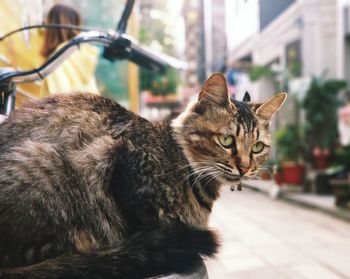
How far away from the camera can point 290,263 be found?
4535 mm

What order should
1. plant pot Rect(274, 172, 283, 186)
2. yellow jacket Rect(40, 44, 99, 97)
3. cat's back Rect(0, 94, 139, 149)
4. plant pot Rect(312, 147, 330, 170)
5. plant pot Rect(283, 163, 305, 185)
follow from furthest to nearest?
plant pot Rect(274, 172, 283, 186), plant pot Rect(283, 163, 305, 185), plant pot Rect(312, 147, 330, 170), yellow jacket Rect(40, 44, 99, 97), cat's back Rect(0, 94, 139, 149)

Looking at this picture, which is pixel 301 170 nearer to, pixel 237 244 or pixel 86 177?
pixel 237 244

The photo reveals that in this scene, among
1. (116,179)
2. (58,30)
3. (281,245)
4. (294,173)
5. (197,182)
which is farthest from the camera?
(294,173)

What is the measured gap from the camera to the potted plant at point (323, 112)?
11.0 m

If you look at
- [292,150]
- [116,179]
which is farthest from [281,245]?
[292,150]

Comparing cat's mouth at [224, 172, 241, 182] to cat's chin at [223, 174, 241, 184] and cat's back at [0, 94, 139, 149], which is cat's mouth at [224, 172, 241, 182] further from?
cat's back at [0, 94, 139, 149]

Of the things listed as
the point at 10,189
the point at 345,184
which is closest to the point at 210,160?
the point at 10,189

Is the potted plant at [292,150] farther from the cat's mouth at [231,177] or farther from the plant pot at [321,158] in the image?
the cat's mouth at [231,177]

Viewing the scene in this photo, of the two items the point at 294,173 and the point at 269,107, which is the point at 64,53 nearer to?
the point at 269,107

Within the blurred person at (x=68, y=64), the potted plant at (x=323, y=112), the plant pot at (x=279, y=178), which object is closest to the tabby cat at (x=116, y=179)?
the blurred person at (x=68, y=64)

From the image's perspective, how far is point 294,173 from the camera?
11836 mm

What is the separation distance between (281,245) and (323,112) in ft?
21.1

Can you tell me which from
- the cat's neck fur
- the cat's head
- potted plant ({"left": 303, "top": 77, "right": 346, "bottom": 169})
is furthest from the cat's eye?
potted plant ({"left": 303, "top": 77, "right": 346, "bottom": 169})

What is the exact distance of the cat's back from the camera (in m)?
1.15
